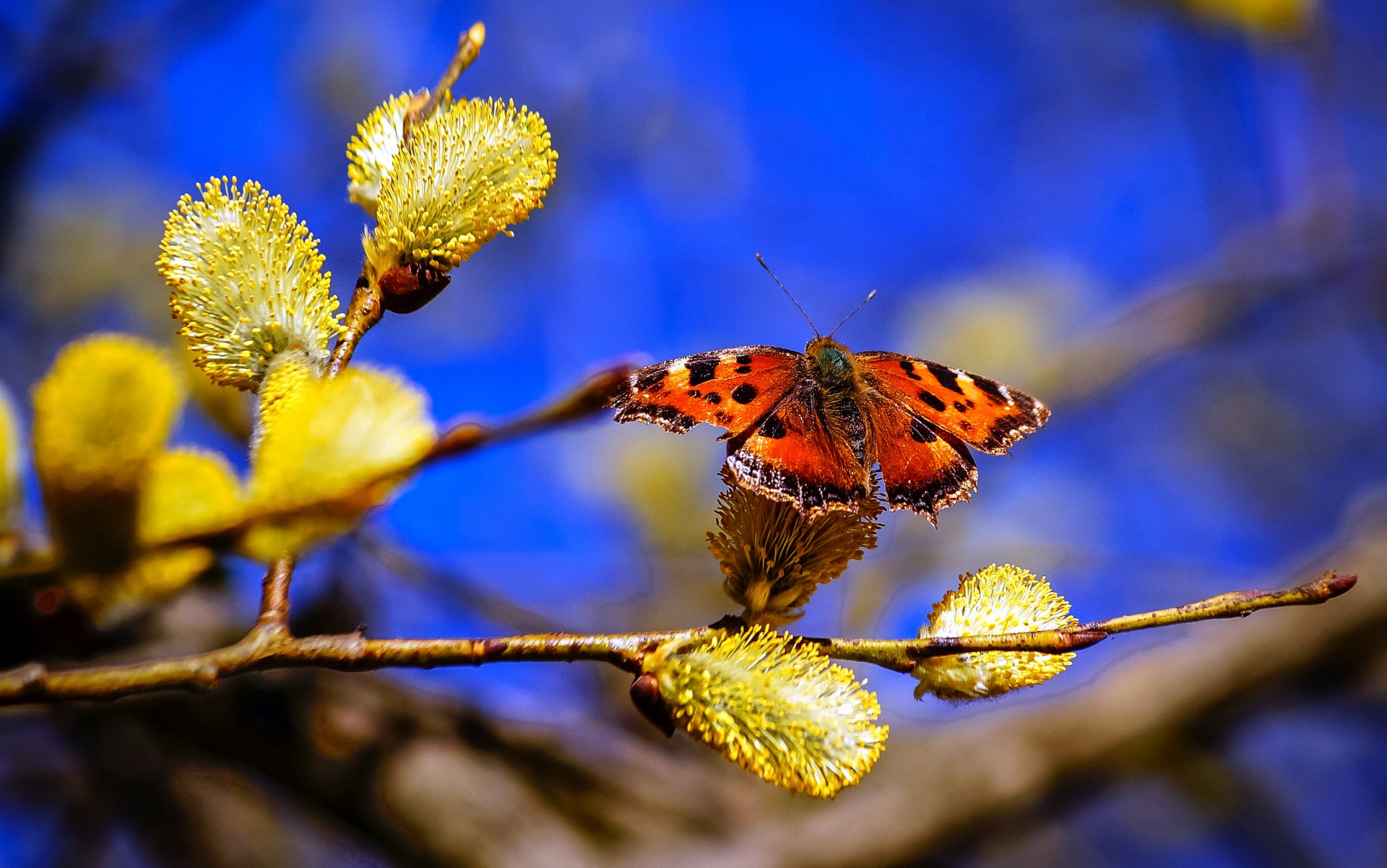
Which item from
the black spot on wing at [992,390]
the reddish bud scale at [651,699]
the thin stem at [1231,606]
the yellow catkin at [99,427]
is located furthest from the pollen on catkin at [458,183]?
the black spot on wing at [992,390]

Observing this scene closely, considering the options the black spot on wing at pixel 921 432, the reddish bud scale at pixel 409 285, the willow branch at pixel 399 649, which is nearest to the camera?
the willow branch at pixel 399 649

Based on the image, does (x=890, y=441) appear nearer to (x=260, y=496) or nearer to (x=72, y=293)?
(x=260, y=496)

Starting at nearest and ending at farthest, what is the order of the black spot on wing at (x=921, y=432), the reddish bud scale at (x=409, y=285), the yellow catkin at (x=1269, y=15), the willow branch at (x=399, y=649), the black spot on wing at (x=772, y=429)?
the willow branch at (x=399, y=649) < the reddish bud scale at (x=409, y=285) < the black spot on wing at (x=772, y=429) < the black spot on wing at (x=921, y=432) < the yellow catkin at (x=1269, y=15)

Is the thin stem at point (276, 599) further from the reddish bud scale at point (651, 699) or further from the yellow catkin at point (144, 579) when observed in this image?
the reddish bud scale at point (651, 699)

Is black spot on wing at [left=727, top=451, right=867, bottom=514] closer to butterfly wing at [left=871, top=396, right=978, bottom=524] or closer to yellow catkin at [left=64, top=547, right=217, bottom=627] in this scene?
butterfly wing at [left=871, top=396, right=978, bottom=524]

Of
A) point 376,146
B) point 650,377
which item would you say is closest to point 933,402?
point 650,377

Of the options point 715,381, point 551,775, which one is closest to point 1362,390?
point 551,775

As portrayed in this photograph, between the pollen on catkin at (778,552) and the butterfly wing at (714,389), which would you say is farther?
the butterfly wing at (714,389)

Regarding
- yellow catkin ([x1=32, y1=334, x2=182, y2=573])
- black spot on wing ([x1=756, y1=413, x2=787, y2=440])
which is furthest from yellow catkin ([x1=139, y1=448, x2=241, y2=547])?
black spot on wing ([x1=756, y1=413, x2=787, y2=440])

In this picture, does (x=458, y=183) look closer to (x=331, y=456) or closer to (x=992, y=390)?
(x=331, y=456)
